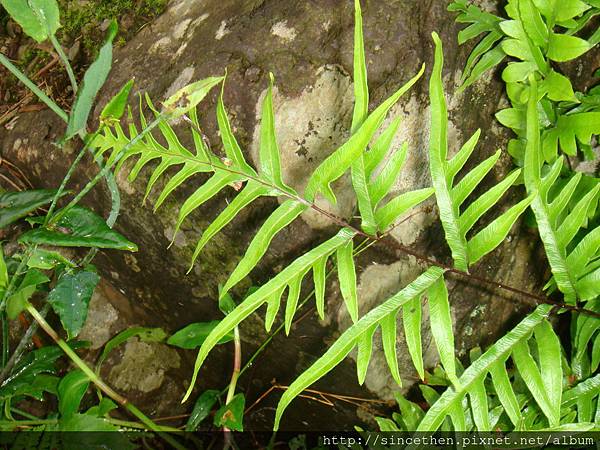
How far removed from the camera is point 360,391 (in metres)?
2.32

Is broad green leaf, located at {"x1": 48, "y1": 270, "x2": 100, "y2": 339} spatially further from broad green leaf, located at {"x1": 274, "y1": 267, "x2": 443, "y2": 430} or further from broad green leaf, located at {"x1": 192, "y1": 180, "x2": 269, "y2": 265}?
broad green leaf, located at {"x1": 274, "y1": 267, "x2": 443, "y2": 430}

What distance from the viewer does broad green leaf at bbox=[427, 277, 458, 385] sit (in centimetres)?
139

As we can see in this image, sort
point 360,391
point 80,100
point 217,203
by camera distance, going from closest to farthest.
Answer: point 80,100 → point 217,203 → point 360,391

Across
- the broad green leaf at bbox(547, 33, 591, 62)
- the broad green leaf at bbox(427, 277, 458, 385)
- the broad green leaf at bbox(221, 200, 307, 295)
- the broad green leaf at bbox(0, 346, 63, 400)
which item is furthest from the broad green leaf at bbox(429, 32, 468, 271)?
the broad green leaf at bbox(0, 346, 63, 400)

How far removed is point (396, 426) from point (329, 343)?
0.45 m

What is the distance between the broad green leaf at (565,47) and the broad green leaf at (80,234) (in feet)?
5.20

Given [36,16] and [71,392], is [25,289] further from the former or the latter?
[36,16]

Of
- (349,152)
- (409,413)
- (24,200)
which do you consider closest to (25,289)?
(24,200)

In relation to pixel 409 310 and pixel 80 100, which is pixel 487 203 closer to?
pixel 409 310

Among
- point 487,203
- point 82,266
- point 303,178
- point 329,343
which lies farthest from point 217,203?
point 487,203

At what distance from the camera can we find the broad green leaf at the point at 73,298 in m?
1.62

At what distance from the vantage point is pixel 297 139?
2.02 m

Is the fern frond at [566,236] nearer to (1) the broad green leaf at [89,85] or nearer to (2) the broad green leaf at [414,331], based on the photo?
(2) the broad green leaf at [414,331]

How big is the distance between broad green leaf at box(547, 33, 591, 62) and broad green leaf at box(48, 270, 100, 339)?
1.75 metres
